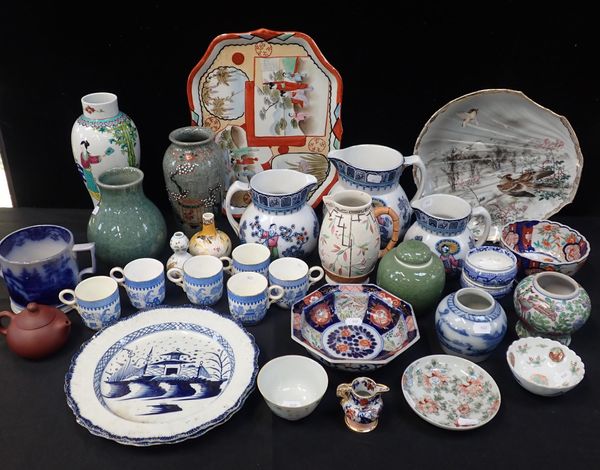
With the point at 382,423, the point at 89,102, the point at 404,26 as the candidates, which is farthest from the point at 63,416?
the point at 404,26

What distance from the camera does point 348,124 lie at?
7.00 feet

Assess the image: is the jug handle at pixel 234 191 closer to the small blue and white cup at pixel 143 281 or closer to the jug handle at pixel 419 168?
the small blue and white cup at pixel 143 281

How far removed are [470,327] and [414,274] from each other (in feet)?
0.68

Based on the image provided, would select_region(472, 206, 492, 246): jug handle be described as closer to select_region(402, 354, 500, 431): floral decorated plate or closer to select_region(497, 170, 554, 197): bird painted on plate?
select_region(497, 170, 554, 197): bird painted on plate

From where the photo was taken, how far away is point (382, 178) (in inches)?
70.8

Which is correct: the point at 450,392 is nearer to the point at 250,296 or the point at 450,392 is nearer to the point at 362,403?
the point at 362,403

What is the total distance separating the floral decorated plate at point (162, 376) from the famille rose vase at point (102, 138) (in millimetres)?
511

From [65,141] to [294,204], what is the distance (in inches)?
36.8

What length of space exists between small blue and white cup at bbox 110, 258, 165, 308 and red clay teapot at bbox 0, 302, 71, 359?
0.20m

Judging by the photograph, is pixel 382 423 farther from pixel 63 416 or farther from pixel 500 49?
pixel 500 49

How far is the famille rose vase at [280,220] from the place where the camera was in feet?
5.77

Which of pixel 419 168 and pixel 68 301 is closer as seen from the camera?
pixel 68 301

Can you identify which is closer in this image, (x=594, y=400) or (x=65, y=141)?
(x=594, y=400)

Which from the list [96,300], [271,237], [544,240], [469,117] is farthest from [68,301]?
[544,240]
